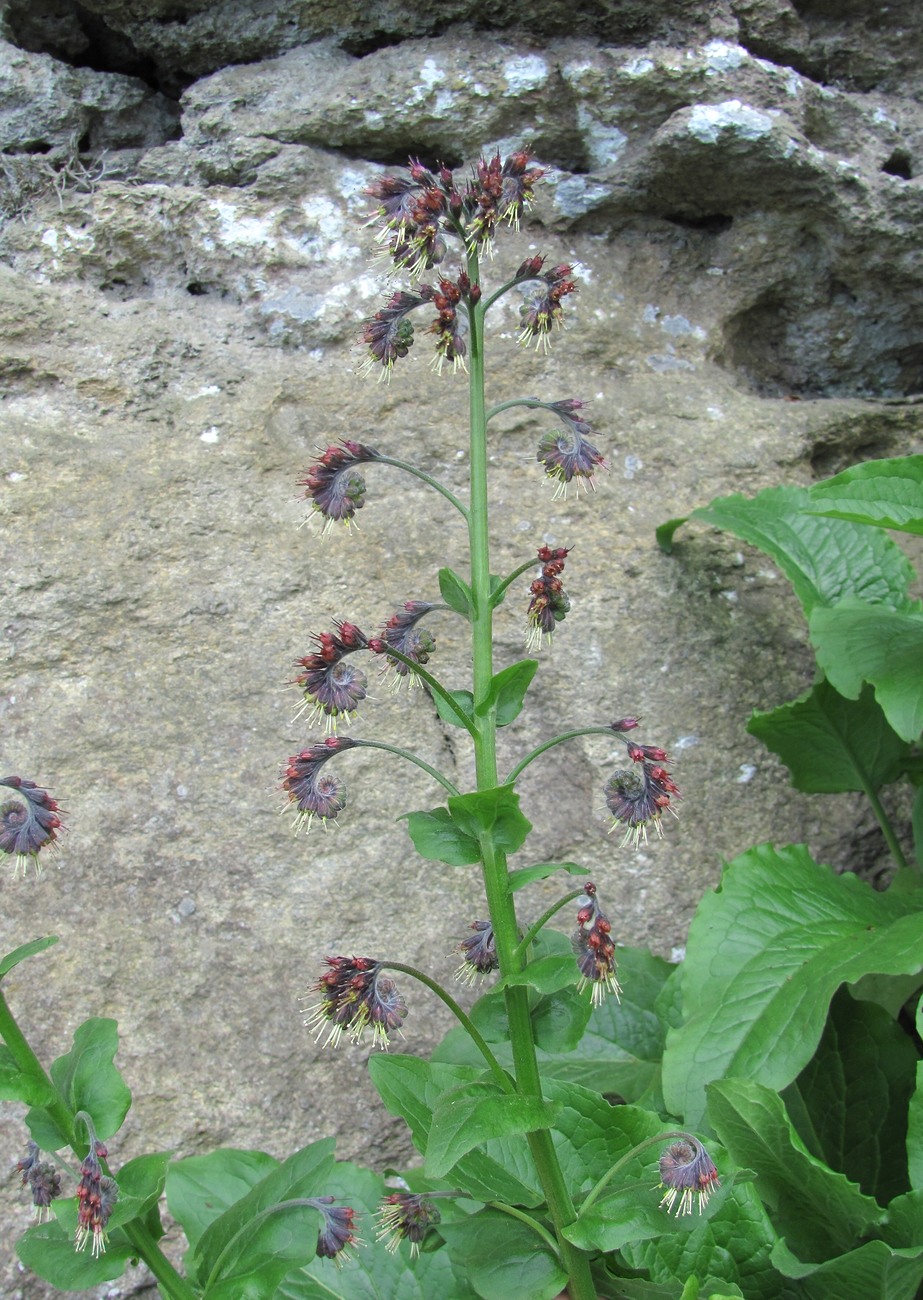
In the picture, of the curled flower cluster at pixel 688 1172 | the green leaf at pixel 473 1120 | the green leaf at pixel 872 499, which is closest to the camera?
the green leaf at pixel 473 1120

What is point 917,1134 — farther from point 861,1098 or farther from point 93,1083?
point 93,1083

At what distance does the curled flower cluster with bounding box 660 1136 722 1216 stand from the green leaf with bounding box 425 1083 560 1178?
0.61ft

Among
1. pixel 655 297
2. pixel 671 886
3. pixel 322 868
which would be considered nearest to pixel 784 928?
pixel 671 886

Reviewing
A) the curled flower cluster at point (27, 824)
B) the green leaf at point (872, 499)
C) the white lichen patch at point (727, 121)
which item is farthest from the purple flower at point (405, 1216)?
the white lichen patch at point (727, 121)

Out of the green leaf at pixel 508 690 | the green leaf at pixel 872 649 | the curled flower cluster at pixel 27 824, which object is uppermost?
the green leaf at pixel 508 690

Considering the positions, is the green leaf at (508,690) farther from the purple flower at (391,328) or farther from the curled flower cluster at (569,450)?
the purple flower at (391,328)

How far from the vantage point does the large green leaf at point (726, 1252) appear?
205 centimetres

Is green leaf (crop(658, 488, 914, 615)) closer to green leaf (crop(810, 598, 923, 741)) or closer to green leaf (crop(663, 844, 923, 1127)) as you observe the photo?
green leaf (crop(810, 598, 923, 741))

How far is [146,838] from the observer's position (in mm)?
2699

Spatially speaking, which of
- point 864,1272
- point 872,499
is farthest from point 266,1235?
point 872,499

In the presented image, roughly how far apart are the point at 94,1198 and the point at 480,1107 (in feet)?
1.84

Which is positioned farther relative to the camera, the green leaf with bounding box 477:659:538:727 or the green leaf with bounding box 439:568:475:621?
the green leaf with bounding box 439:568:475:621

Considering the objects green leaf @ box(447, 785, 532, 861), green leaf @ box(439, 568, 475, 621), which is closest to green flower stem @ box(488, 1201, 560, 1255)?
green leaf @ box(447, 785, 532, 861)

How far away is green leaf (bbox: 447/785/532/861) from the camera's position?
65.6 inches
